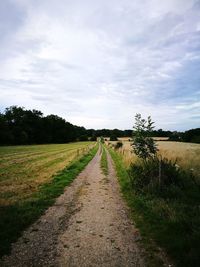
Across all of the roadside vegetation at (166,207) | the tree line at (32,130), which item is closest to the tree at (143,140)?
the roadside vegetation at (166,207)

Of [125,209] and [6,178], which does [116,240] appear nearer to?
[125,209]

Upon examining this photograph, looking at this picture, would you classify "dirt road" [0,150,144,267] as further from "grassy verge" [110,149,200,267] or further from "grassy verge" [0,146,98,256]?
"grassy verge" [110,149,200,267]

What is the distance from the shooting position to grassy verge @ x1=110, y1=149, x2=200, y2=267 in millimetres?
6309

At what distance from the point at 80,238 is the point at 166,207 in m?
3.70

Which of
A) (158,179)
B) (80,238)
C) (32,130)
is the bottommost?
(80,238)

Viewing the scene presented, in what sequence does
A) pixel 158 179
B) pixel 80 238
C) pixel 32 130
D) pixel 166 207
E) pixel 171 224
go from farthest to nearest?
pixel 32 130 < pixel 158 179 < pixel 166 207 < pixel 171 224 < pixel 80 238

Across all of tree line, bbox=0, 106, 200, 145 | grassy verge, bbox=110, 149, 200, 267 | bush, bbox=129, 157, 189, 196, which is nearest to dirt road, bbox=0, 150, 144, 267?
grassy verge, bbox=110, 149, 200, 267

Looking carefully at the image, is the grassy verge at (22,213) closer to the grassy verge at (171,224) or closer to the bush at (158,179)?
the grassy verge at (171,224)

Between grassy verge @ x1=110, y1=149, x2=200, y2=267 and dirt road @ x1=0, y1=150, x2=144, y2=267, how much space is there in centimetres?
41

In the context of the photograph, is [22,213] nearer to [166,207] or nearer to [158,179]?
[166,207]

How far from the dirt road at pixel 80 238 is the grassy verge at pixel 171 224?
41 centimetres

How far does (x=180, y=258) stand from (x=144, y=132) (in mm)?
12191

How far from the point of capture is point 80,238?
24.7ft

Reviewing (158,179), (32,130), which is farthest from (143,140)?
(32,130)
